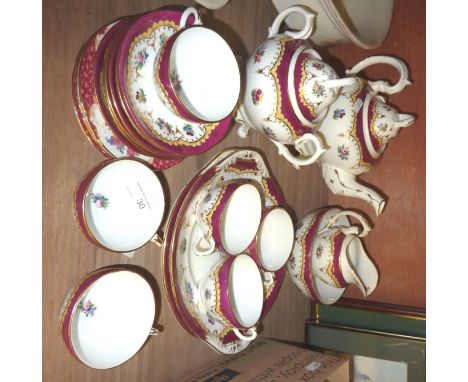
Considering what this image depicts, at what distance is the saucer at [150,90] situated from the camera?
0.67m

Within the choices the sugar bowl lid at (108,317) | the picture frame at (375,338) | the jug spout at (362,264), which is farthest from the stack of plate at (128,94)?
the picture frame at (375,338)

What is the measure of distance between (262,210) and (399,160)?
488mm

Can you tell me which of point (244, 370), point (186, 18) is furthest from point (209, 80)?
point (244, 370)

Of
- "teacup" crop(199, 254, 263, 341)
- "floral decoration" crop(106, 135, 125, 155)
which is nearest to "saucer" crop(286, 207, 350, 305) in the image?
"teacup" crop(199, 254, 263, 341)

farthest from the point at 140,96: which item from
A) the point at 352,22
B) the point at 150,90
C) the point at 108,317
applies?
the point at 352,22

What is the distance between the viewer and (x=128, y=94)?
0.67 metres

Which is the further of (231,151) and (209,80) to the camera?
(231,151)

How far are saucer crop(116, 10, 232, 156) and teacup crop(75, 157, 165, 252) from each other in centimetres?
7

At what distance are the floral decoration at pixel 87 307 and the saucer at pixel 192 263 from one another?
15 cm

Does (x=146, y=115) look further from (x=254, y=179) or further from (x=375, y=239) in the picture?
(x=375, y=239)

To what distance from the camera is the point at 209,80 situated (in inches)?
30.5

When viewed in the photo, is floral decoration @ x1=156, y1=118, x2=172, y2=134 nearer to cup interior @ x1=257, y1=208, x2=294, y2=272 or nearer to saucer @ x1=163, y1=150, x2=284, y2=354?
saucer @ x1=163, y1=150, x2=284, y2=354

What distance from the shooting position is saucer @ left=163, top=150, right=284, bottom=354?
0.81 meters

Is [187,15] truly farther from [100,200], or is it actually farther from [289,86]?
[100,200]
